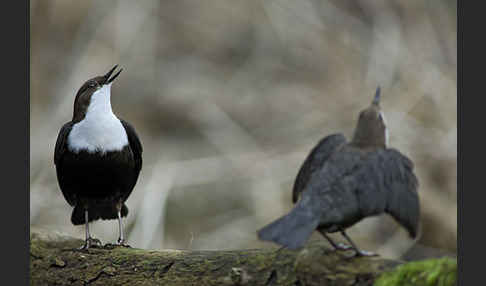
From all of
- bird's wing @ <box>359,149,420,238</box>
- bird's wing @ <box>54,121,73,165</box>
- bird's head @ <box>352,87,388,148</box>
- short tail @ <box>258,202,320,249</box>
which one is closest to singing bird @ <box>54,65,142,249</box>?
bird's wing @ <box>54,121,73,165</box>

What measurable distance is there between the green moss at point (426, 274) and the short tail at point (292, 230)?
45cm

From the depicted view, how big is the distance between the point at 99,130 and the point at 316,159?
136cm

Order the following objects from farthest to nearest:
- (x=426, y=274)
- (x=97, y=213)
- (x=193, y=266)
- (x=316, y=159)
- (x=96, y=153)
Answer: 1. (x=97, y=213)
2. (x=96, y=153)
3. (x=316, y=159)
4. (x=193, y=266)
5. (x=426, y=274)

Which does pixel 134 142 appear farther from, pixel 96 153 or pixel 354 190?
pixel 354 190

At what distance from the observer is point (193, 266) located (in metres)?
3.49

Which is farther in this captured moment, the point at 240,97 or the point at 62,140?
the point at 240,97

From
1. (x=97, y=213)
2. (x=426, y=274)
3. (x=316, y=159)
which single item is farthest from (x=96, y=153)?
(x=426, y=274)

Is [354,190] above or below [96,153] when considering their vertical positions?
below

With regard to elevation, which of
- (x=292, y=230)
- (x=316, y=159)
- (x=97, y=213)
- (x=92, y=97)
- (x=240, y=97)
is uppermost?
(x=240, y=97)

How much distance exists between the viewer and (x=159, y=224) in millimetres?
6582

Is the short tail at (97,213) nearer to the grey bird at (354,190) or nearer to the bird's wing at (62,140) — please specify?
the bird's wing at (62,140)

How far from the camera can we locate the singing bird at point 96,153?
3.97 meters

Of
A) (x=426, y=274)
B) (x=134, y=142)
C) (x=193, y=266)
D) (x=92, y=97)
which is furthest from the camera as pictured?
(x=134, y=142)

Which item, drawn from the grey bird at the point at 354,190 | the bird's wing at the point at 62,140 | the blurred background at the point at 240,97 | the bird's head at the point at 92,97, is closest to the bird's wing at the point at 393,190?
the grey bird at the point at 354,190
